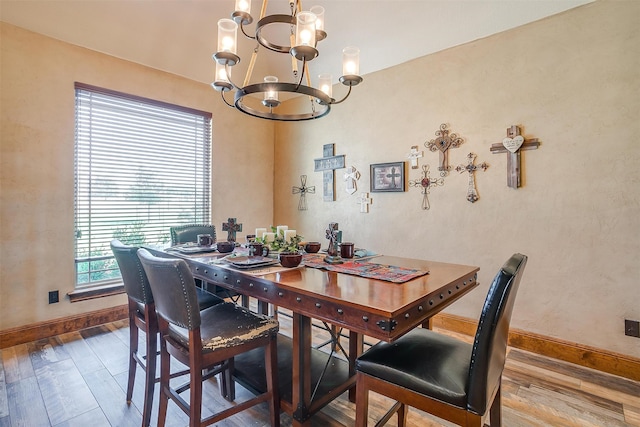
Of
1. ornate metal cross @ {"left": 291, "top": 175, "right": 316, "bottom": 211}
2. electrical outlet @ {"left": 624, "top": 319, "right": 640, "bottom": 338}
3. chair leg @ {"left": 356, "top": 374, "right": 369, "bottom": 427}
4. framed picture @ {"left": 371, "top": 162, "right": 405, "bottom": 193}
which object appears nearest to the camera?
chair leg @ {"left": 356, "top": 374, "right": 369, "bottom": 427}

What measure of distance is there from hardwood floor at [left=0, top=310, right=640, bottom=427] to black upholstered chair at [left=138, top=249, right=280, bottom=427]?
0.39m

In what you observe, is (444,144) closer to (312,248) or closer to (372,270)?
(312,248)

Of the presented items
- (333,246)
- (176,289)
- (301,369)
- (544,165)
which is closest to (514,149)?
(544,165)

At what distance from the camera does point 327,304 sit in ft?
4.13

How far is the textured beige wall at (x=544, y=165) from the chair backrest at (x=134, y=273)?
7.84 ft

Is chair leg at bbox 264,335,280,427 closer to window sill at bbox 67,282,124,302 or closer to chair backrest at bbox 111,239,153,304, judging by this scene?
chair backrest at bbox 111,239,153,304

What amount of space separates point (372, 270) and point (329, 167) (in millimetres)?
2399

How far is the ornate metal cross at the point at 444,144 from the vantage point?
295 cm

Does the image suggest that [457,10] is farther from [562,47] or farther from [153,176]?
[153,176]

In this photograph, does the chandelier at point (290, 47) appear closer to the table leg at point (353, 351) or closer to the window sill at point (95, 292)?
the table leg at point (353, 351)

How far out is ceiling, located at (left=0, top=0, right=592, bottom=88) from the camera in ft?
8.60

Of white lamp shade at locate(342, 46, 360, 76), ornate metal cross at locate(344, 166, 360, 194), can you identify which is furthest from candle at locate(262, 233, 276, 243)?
ornate metal cross at locate(344, 166, 360, 194)

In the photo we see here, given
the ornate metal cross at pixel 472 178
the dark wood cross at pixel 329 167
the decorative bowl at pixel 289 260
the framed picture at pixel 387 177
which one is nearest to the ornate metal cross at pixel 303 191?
the dark wood cross at pixel 329 167

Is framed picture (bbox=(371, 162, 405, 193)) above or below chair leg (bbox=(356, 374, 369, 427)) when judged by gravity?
above
